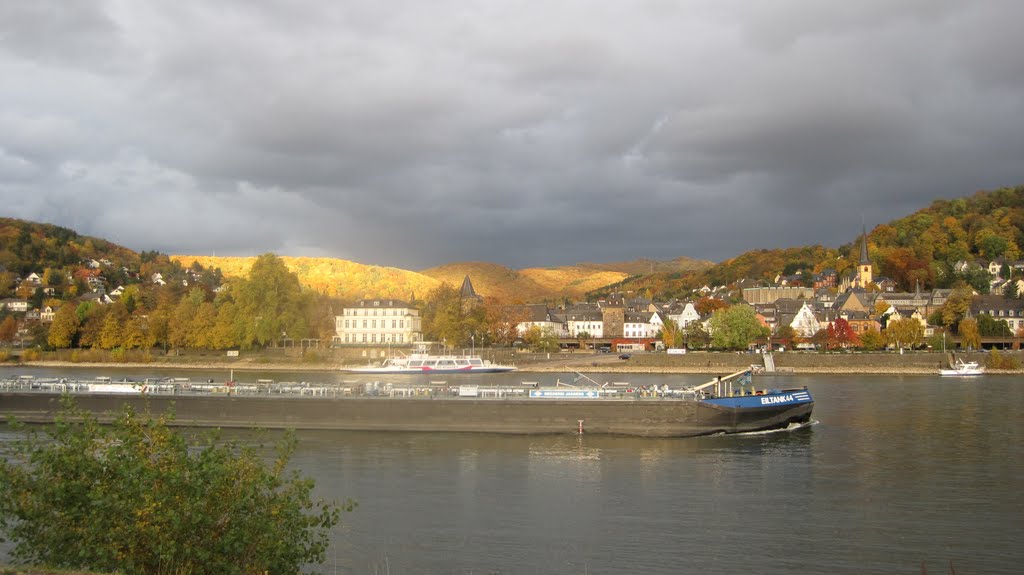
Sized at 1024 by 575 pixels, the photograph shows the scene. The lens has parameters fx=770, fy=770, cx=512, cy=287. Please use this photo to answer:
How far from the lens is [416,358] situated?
66.7 meters

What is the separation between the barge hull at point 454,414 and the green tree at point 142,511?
913 inches

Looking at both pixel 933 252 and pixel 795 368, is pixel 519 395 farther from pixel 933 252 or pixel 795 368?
pixel 933 252

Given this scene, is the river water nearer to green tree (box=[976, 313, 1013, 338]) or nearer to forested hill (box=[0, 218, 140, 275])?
green tree (box=[976, 313, 1013, 338])

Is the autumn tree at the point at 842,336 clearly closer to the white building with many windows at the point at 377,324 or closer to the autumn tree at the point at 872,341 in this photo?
the autumn tree at the point at 872,341

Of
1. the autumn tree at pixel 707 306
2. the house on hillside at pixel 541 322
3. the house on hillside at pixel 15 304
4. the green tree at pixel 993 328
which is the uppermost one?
the house on hillside at pixel 15 304

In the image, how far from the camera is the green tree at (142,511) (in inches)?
376

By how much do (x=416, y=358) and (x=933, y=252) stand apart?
121 meters

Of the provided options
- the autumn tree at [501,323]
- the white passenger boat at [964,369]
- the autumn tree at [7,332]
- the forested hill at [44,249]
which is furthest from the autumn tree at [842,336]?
the forested hill at [44,249]

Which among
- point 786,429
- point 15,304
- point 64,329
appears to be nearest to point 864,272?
point 786,429

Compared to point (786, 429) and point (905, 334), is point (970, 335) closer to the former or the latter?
point (905, 334)

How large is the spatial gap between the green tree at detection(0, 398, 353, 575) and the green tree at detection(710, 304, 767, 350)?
87567mm

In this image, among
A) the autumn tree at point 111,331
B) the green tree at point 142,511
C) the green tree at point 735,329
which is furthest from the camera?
the green tree at point 735,329

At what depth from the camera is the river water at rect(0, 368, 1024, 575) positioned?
17.2 metres

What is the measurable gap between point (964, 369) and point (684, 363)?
2641cm
